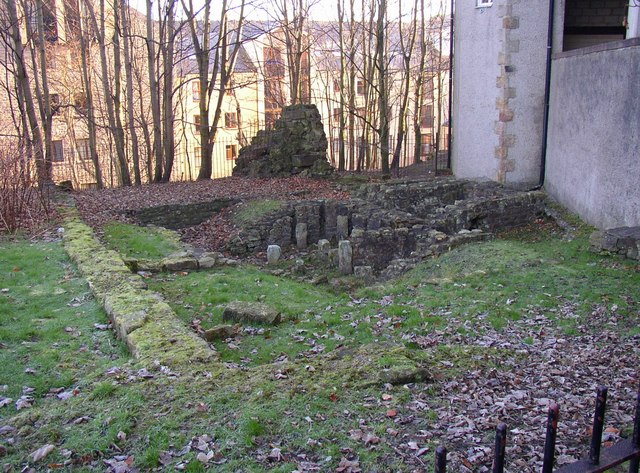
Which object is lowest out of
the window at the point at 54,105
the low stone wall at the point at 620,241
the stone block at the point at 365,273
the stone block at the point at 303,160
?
the stone block at the point at 365,273

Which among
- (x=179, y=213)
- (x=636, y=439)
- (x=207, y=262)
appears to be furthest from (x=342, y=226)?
(x=636, y=439)

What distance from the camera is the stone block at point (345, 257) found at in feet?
38.8

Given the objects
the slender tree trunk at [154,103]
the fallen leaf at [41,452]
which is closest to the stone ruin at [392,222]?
the fallen leaf at [41,452]

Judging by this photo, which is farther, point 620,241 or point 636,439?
point 620,241

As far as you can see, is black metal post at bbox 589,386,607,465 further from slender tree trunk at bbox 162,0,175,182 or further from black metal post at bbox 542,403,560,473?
slender tree trunk at bbox 162,0,175,182

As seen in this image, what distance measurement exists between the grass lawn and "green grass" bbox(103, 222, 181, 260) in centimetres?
153

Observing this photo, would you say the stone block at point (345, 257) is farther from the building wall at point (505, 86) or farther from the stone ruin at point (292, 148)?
the stone ruin at point (292, 148)

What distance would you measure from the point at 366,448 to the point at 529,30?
13586 millimetres

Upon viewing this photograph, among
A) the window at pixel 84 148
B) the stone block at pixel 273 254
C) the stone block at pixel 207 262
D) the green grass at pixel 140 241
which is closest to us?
the stone block at pixel 207 262

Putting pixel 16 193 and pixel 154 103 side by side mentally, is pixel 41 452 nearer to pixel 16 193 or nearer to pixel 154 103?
pixel 16 193

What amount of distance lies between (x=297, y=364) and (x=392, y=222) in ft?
25.8

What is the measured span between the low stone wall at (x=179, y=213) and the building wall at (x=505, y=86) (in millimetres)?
7404

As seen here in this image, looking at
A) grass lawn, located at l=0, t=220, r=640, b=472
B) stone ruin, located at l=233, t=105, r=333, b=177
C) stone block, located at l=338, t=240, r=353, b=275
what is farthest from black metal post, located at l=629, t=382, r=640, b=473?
stone ruin, located at l=233, t=105, r=333, b=177

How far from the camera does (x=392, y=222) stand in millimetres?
13125
